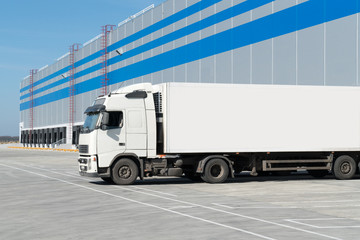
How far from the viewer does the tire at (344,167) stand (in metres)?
19.1

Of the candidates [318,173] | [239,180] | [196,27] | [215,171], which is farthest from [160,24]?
[215,171]

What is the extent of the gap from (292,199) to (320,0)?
2078 cm

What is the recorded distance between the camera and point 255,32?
120ft

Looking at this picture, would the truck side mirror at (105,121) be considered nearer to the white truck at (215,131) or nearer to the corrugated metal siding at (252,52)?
the white truck at (215,131)

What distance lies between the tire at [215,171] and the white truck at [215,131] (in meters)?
0.03

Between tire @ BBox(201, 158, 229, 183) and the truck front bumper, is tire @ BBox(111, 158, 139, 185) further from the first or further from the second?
tire @ BBox(201, 158, 229, 183)

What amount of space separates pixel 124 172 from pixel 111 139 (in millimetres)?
1155

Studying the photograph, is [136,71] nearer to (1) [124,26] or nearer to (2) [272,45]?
(1) [124,26]

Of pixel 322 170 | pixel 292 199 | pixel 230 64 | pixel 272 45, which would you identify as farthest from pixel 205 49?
pixel 292 199

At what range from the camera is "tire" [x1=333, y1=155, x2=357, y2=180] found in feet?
62.7

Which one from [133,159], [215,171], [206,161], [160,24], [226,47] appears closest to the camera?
[133,159]

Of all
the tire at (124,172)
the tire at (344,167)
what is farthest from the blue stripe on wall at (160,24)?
the tire at (124,172)

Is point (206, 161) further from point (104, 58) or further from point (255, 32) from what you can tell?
point (104, 58)

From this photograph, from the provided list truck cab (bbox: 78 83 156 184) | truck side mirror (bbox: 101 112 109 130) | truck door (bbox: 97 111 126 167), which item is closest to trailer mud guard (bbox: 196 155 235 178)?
truck cab (bbox: 78 83 156 184)
